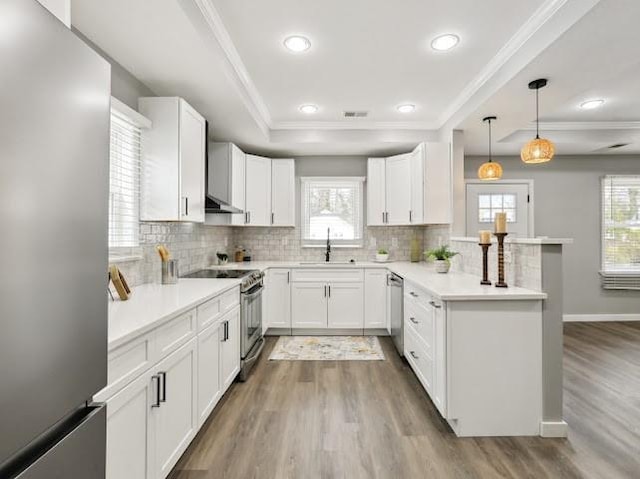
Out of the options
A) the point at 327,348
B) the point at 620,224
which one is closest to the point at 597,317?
the point at 620,224

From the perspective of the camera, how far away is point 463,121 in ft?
11.5

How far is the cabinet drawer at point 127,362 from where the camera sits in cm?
120

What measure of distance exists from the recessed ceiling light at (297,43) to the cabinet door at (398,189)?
221cm

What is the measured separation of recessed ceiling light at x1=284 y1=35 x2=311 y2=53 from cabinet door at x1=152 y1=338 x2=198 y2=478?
205 cm

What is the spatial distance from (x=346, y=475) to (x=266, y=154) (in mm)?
3936

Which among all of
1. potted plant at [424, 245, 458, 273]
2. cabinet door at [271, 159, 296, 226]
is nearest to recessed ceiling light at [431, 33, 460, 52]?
potted plant at [424, 245, 458, 273]

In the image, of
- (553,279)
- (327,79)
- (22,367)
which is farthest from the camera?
(327,79)

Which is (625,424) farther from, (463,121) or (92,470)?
(92,470)

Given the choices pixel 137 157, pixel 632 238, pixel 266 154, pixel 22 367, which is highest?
pixel 266 154

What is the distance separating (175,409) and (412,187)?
135 inches

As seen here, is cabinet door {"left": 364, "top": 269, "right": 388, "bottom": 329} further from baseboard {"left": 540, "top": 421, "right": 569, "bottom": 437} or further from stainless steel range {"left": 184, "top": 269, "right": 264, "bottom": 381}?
baseboard {"left": 540, "top": 421, "right": 569, "bottom": 437}

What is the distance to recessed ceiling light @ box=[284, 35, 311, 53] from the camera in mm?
2377

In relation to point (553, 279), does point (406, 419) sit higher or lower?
lower

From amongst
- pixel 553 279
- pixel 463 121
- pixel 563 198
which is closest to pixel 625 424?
Result: pixel 553 279
